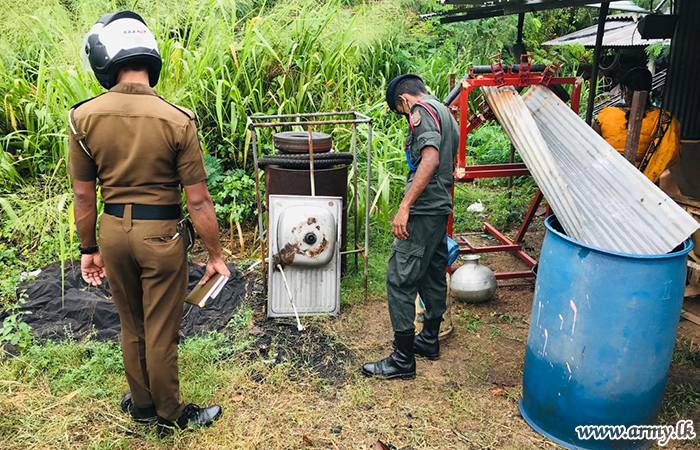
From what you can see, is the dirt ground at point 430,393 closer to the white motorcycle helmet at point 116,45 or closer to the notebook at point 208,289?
the notebook at point 208,289

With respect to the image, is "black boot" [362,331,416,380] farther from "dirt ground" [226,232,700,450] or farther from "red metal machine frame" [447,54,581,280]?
"red metal machine frame" [447,54,581,280]

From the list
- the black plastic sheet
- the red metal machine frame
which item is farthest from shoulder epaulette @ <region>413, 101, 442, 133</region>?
the black plastic sheet

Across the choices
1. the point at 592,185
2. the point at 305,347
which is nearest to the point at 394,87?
the point at 592,185

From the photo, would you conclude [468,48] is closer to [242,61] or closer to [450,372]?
[242,61]

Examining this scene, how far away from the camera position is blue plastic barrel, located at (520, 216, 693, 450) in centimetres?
265

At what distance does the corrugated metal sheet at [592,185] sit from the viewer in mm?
2855

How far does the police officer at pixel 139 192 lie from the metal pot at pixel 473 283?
2.34 meters

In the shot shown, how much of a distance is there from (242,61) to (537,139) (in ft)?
10.5

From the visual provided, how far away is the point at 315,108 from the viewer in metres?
5.83

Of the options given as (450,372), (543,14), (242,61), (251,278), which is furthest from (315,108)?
(543,14)

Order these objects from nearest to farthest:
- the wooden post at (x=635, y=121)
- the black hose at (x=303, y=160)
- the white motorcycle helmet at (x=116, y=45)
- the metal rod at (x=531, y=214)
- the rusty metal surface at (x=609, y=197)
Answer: the white motorcycle helmet at (x=116, y=45) < the rusty metal surface at (x=609, y=197) < the wooden post at (x=635, y=121) < the black hose at (x=303, y=160) < the metal rod at (x=531, y=214)

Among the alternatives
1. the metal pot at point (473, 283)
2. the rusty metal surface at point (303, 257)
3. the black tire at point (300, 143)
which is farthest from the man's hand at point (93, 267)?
the metal pot at point (473, 283)

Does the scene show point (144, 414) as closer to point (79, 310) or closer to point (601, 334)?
point (79, 310)

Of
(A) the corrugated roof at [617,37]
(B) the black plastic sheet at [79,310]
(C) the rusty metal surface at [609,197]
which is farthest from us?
(A) the corrugated roof at [617,37]
